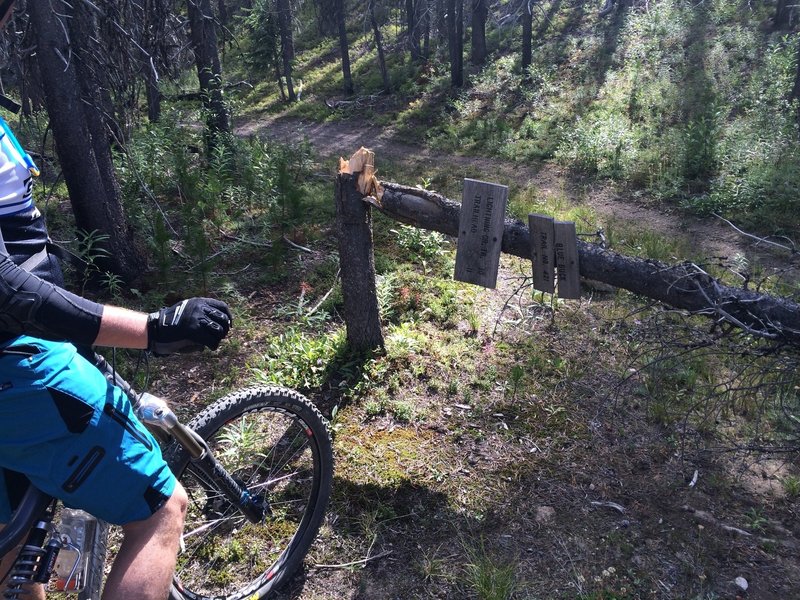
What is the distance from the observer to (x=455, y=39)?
70.1 ft

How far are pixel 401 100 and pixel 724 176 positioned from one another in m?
13.7

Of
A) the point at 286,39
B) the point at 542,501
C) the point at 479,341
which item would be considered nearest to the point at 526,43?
the point at 286,39

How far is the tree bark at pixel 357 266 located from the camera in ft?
15.8

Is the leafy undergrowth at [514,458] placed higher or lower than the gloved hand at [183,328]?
lower

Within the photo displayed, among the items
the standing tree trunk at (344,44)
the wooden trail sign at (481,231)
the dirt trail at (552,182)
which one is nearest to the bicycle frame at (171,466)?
the wooden trail sign at (481,231)

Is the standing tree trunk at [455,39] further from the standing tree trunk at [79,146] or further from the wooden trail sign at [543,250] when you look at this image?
the wooden trail sign at [543,250]

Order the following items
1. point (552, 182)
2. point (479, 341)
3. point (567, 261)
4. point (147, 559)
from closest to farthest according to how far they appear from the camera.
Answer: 1. point (147, 559)
2. point (567, 261)
3. point (479, 341)
4. point (552, 182)

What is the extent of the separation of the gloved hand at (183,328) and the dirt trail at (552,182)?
171 inches

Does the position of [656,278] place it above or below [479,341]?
above

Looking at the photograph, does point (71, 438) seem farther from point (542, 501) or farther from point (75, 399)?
point (542, 501)

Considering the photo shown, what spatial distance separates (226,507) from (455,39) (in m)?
21.0

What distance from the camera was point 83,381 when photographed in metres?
2.16

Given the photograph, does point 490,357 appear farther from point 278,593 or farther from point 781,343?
point 278,593

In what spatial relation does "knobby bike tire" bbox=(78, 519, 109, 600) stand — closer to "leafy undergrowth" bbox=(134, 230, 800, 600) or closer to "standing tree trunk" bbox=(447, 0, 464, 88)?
"leafy undergrowth" bbox=(134, 230, 800, 600)
